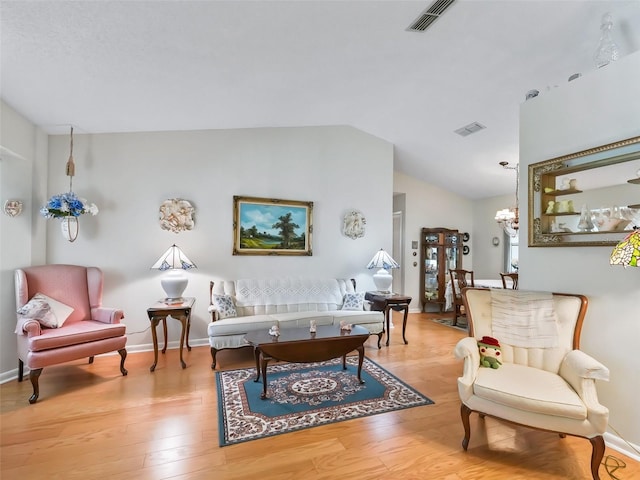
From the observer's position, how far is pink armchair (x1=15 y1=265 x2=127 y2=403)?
2.53 m

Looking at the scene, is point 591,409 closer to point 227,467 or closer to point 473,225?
point 227,467

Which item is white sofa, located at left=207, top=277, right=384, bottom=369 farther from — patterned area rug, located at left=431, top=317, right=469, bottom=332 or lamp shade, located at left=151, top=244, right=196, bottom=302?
patterned area rug, located at left=431, top=317, right=469, bottom=332

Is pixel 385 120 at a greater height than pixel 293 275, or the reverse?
pixel 385 120

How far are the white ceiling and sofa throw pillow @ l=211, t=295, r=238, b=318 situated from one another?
222 centimetres

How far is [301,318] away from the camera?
3.50 m

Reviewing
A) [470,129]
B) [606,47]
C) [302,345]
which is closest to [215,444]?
[302,345]

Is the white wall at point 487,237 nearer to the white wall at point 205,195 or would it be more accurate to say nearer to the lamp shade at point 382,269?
the white wall at point 205,195

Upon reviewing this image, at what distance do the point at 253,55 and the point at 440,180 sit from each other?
462 cm

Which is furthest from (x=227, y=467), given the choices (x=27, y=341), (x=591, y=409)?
(x=27, y=341)

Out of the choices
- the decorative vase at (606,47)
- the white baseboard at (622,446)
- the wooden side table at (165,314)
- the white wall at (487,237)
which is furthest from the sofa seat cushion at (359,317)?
the white wall at (487,237)

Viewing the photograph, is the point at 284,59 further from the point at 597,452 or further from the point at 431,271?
the point at 431,271

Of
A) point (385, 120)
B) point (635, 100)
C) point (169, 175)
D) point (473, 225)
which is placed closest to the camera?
point (635, 100)

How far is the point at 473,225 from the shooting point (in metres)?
6.74

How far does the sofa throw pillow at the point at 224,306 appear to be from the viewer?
3.49m
